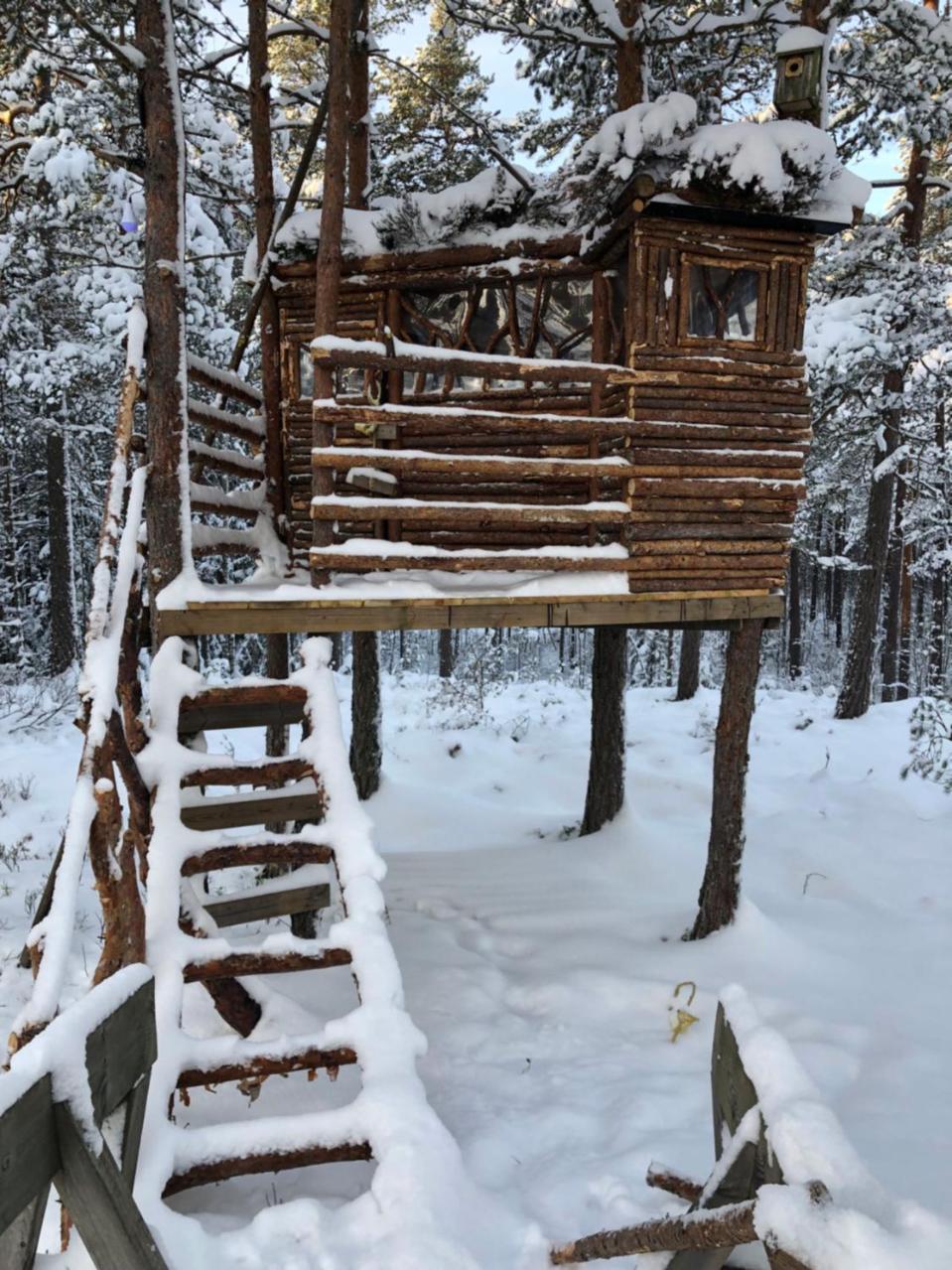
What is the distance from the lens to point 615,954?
6.52 metres

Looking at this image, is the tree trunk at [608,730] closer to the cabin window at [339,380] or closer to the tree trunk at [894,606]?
the cabin window at [339,380]

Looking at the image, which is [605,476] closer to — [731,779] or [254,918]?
[731,779]

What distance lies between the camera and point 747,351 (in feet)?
22.6

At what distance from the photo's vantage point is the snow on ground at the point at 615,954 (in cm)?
406

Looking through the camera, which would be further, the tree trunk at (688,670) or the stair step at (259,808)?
the tree trunk at (688,670)

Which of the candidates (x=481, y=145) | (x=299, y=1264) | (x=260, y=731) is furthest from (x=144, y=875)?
(x=260, y=731)

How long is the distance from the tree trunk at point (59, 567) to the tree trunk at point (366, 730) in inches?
336

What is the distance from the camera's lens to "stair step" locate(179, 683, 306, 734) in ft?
16.1

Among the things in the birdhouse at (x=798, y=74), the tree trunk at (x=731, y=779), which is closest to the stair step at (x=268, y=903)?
the tree trunk at (x=731, y=779)

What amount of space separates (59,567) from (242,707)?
1290 cm

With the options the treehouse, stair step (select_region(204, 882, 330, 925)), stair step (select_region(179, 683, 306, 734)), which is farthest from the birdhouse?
stair step (select_region(204, 882, 330, 925))

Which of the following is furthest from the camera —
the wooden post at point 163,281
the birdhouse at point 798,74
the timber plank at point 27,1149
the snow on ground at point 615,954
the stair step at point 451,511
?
the birdhouse at point 798,74

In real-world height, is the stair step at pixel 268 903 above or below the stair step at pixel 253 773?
below

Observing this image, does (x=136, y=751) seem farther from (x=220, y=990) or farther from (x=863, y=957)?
(x=863, y=957)
